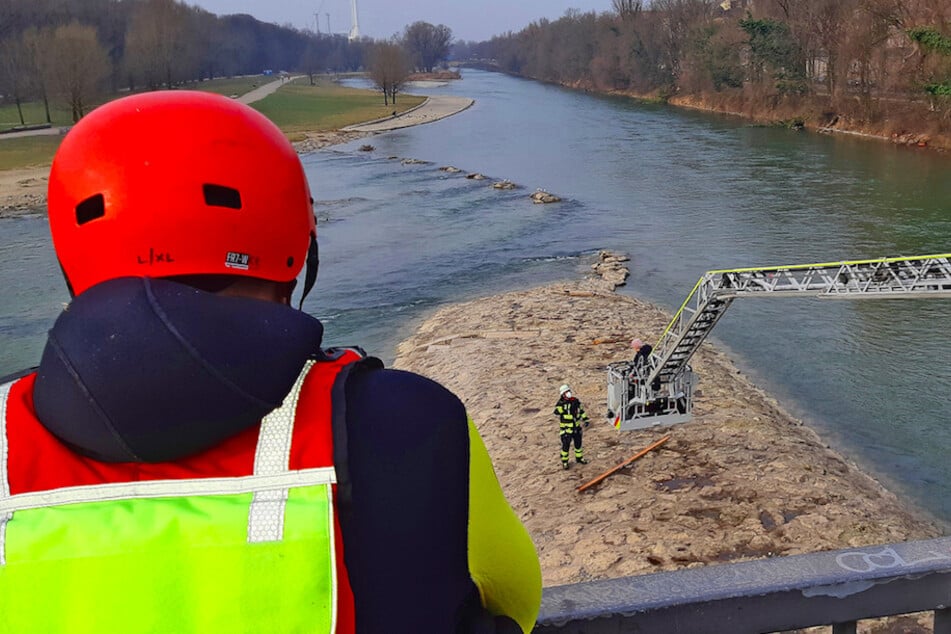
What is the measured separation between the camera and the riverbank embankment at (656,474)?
38.0 ft

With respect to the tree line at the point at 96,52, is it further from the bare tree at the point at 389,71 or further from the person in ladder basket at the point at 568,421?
the person in ladder basket at the point at 568,421

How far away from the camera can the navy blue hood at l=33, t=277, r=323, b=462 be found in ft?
3.83

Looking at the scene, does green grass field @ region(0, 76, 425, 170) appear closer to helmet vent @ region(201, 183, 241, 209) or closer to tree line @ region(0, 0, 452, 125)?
tree line @ region(0, 0, 452, 125)

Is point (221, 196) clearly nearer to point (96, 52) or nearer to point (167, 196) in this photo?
point (167, 196)

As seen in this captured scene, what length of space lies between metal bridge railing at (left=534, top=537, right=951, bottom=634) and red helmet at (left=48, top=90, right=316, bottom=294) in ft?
3.61

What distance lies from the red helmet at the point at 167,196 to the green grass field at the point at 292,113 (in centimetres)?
5289

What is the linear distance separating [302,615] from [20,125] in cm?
8393

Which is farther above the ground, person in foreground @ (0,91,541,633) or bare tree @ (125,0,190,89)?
bare tree @ (125,0,190,89)

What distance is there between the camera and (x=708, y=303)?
14.0 m

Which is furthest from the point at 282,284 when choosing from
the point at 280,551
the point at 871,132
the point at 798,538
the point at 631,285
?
the point at 871,132

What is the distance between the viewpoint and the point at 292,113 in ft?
293

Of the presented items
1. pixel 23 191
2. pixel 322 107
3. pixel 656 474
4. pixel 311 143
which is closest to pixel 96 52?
pixel 311 143

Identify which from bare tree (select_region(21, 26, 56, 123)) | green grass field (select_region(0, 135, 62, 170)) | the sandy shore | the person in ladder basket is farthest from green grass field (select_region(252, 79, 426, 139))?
the person in ladder basket

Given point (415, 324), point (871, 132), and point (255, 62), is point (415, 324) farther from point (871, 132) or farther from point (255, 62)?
point (255, 62)
